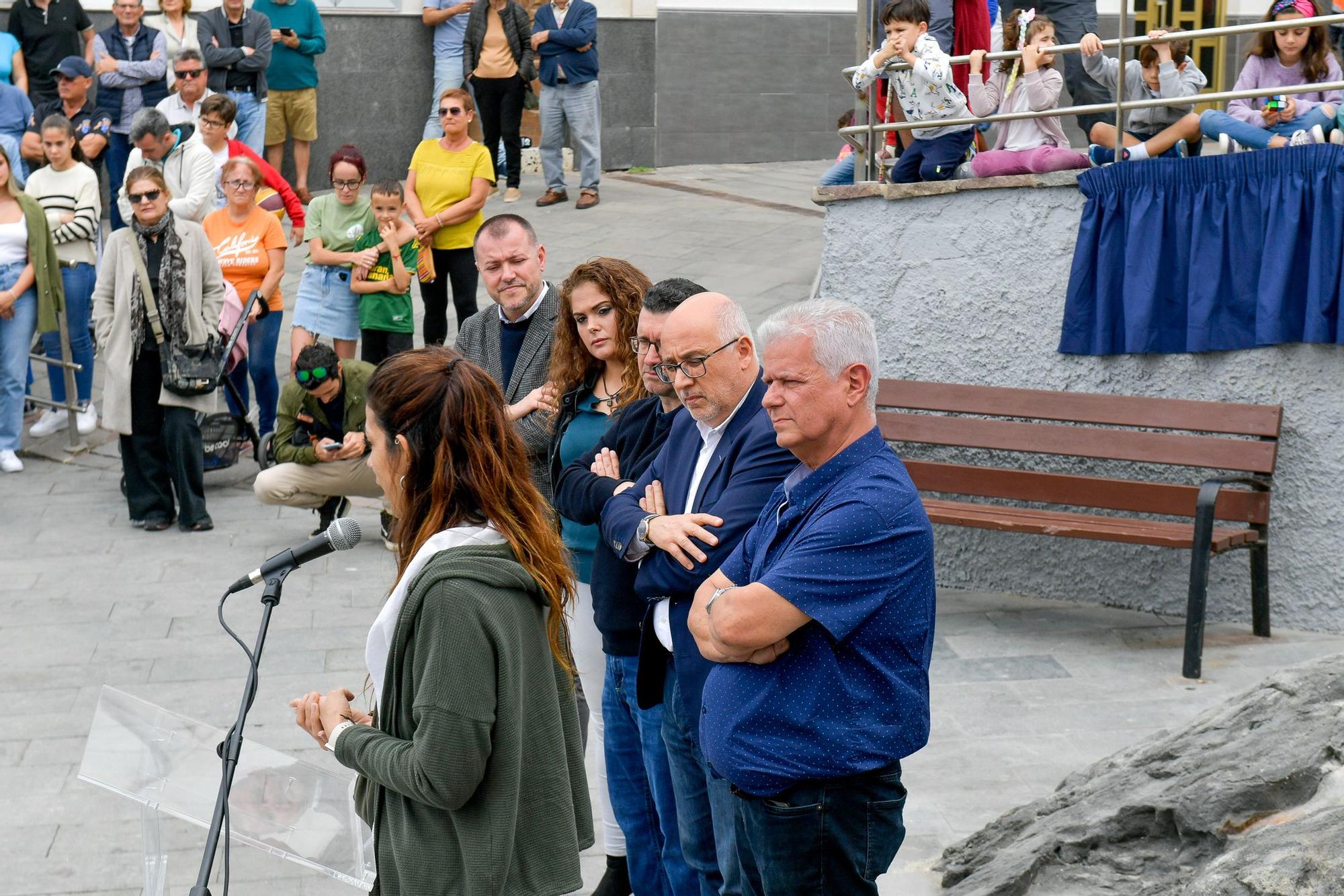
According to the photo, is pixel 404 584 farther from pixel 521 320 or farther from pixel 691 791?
pixel 521 320

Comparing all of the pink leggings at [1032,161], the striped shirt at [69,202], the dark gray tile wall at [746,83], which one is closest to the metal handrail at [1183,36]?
the pink leggings at [1032,161]

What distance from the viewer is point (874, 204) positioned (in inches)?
302

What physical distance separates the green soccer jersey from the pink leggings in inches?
149

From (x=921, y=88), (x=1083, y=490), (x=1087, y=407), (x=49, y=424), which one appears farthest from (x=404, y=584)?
(x=49, y=424)

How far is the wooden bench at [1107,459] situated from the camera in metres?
6.47

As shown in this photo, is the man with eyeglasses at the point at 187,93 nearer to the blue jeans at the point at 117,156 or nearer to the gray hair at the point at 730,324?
the blue jeans at the point at 117,156

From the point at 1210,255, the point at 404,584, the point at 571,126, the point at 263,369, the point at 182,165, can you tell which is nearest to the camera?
the point at 404,584

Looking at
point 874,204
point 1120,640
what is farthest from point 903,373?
point 1120,640

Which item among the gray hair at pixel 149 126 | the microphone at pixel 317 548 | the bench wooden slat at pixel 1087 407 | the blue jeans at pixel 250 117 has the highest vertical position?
the blue jeans at pixel 250 117

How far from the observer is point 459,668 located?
2.71m

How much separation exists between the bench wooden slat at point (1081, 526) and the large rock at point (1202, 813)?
212cm

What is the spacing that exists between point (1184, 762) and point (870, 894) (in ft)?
4.18

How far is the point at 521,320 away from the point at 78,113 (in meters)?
8.68

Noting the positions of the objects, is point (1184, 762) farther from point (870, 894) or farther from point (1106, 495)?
A: point (1106, 495)
